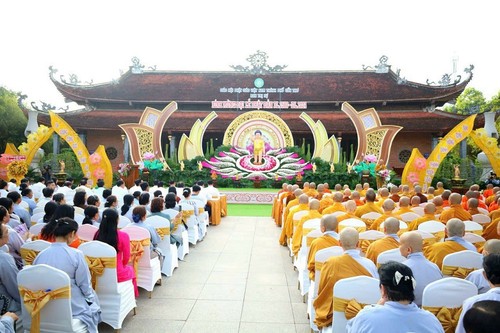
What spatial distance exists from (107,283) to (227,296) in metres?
1.63

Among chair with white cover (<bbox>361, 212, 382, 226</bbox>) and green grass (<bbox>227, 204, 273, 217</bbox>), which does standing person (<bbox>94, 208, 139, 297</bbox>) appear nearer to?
chair with white cover (<bbox>361, 212, 382, 226</bbox>)

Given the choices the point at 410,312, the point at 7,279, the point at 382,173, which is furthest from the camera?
the point at 382,173

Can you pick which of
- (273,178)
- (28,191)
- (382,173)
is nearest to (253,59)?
(273,178)

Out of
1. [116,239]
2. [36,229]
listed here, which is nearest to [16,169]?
[36,229]

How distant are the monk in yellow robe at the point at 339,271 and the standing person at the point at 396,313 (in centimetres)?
98

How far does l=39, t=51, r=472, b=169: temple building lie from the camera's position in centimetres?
2103

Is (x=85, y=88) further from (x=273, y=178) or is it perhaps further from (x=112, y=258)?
(x=112, y=258)

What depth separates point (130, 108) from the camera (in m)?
23.2

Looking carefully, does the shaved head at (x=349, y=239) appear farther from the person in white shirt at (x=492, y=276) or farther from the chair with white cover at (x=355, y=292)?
the person in white shirt at (x=492, y=276)

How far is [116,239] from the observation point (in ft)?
12.4

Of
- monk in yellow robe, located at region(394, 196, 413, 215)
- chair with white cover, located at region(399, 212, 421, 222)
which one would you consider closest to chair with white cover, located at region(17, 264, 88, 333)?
chair with white cover, located at region(399, 212, 421, 222)

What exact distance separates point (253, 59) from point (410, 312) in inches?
902

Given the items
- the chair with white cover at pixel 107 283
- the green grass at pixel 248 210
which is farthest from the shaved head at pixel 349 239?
the green grass at pixel 248 210

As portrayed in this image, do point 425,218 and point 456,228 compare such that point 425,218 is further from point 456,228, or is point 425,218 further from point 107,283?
point 107,283
